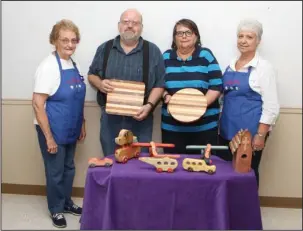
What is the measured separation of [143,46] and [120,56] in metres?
0.16

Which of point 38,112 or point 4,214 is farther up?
point 38,112

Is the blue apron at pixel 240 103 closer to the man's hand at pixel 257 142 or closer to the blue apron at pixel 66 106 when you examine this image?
the man's hand at pixel 257 142

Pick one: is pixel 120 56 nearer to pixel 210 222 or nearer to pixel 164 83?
pixel 164 83

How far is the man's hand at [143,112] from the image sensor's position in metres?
2.32

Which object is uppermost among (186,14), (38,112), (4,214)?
(186,14)

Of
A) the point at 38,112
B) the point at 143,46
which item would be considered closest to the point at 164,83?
the point at 143,46

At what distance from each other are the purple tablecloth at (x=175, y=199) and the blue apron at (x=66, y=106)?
644 mm

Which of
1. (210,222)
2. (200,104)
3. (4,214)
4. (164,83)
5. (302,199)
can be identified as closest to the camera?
(210,222)

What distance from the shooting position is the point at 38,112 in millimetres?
2268

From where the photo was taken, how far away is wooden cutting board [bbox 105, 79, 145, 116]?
230cm

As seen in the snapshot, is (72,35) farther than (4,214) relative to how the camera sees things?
No

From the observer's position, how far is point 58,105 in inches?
91.5

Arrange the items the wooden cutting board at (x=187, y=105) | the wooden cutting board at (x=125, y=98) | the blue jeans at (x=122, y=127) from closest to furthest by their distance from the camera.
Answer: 1. the wooden cutting board at (x=187, y=105)
2. the wooden cutting board at (x=125, y=98)
3. the blue jeans at (x=122, y=127)

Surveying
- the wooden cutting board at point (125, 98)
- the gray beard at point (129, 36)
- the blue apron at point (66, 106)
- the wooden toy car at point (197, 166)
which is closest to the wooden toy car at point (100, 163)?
the wooden toy car at point (197, 166)
